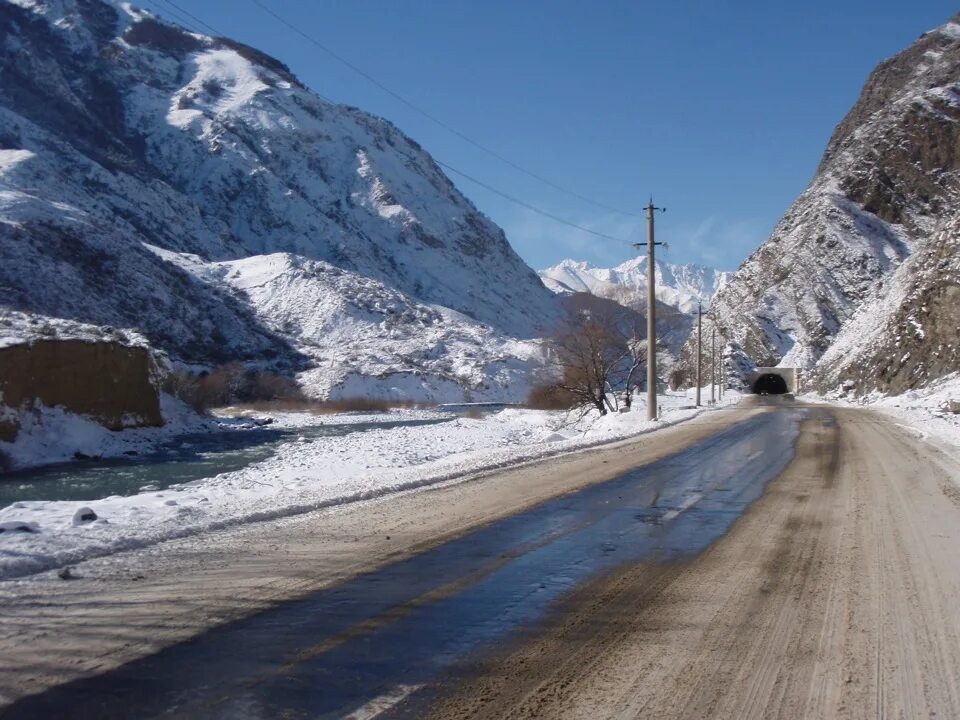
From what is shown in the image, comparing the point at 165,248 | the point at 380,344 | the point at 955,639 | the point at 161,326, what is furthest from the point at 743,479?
the point at 165,248

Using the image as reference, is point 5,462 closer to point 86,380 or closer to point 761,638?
point 86,380

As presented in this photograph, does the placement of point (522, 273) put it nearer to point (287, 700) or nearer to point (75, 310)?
point (75, 310)

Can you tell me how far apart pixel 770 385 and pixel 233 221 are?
80265 mm

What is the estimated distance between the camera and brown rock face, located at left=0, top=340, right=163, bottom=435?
31631mm

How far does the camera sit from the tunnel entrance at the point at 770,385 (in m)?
87.6

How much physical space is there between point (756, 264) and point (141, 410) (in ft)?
249

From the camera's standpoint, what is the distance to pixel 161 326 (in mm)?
75625

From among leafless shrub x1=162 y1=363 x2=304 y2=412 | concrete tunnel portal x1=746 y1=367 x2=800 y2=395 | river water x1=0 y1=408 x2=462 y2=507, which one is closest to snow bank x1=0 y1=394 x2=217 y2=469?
river water x1=0 y1=408 x2=462 y2=507

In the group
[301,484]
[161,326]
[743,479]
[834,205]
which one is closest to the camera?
[743,479]

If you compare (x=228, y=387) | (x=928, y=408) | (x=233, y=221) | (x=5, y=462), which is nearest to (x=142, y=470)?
(x=5, y=462)

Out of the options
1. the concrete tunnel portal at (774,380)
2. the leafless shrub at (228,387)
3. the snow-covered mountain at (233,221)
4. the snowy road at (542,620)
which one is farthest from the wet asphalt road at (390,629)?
the concrete tunnel portal at (774,380)

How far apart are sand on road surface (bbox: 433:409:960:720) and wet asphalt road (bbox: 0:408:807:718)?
334 mm

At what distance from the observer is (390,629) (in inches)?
218

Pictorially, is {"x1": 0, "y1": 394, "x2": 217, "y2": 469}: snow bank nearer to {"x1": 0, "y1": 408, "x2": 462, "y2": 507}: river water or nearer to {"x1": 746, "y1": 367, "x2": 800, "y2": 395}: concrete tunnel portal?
{"x1": 0, "y1": 408, "x2": 462, "y2": 507}: river water
